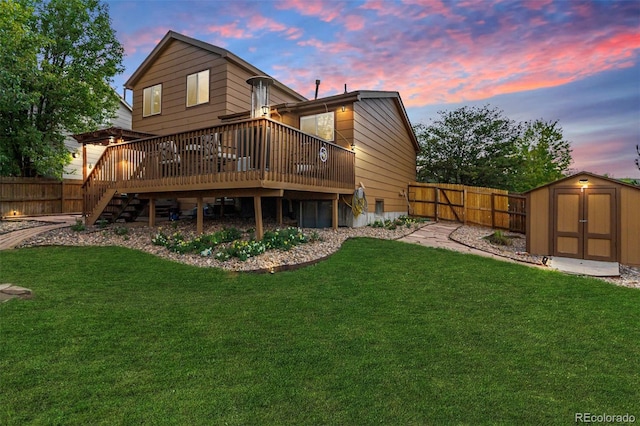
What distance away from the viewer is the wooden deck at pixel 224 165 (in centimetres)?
656

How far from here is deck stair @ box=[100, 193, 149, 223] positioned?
9984 millimetres

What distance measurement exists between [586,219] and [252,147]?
8228 mm

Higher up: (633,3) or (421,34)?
(421,34)

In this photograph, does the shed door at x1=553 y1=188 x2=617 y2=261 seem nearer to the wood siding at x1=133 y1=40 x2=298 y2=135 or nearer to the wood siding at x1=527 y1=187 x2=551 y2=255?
the wood siding at x1=527 y1=187 x2=551 y2=255

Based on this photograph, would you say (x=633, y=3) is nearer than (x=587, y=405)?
No

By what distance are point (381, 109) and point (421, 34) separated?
277cm

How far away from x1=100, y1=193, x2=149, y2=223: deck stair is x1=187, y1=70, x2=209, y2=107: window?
4854mm

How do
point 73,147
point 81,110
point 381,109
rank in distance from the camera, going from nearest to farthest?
point 381,109
point 81,110
point 73,147

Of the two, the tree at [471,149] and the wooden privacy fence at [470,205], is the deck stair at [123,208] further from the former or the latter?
the tree at [471,149]

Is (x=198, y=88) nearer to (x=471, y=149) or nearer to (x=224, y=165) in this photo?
(x=224, y=165)

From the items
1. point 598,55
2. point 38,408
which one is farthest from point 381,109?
point 38,408

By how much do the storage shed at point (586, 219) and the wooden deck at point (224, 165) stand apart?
17.4ft

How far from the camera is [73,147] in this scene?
53.6 ft

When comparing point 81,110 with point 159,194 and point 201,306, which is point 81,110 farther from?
point 201,306
